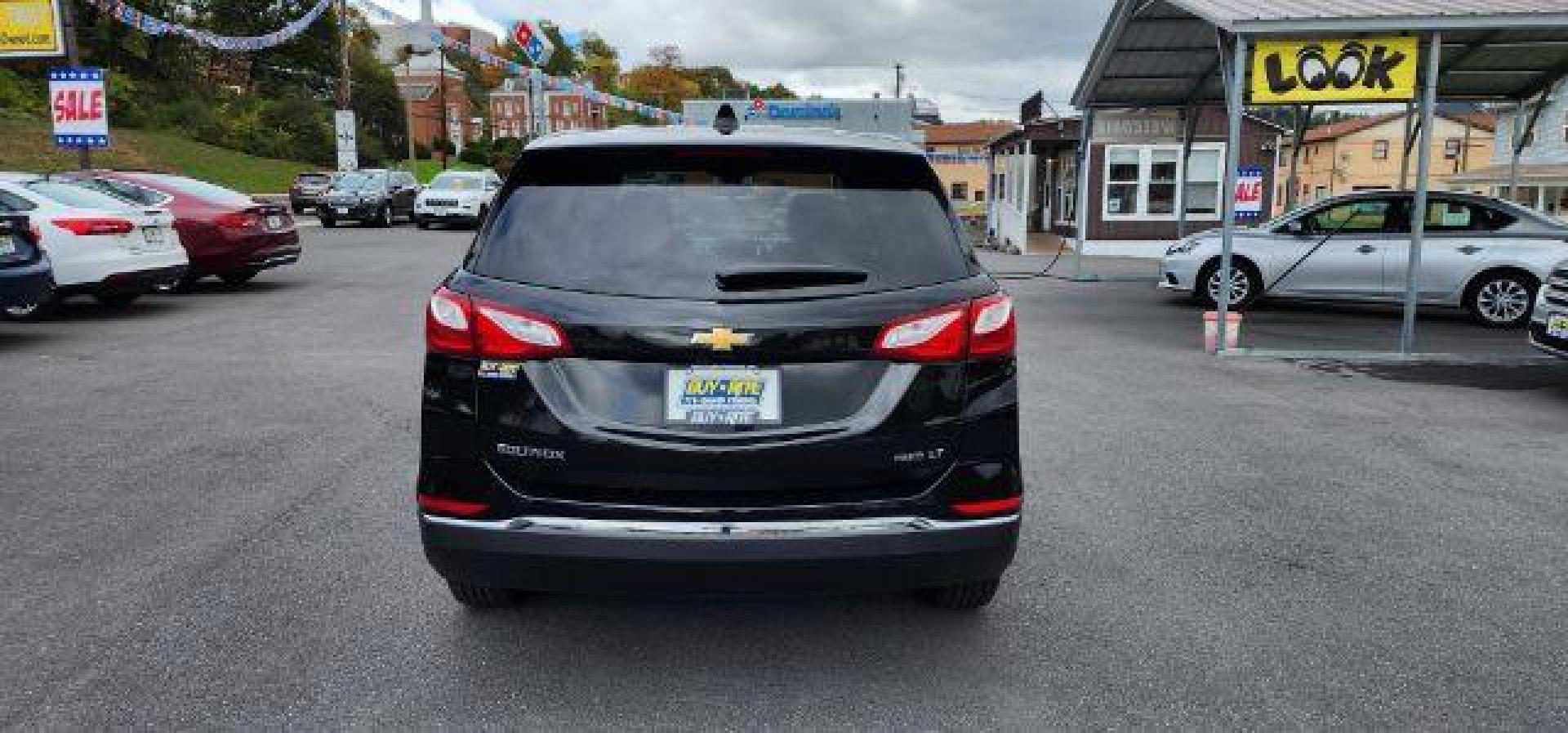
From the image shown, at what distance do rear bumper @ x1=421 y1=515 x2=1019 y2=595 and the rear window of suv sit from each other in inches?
26.4

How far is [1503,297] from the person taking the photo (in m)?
12.7

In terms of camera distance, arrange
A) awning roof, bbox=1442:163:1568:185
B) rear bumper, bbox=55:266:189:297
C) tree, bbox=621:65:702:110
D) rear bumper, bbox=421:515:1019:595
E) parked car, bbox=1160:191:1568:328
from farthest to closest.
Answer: tree, bbox=621:65:702:110
awning roof, bbox=1442:163:1568:185
parked car, bbox=1160:191:1568:328
rear bumper, bbox=55:266:189:297
rear bumper, bbox=421:515:1019:595

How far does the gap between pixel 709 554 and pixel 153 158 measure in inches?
1674

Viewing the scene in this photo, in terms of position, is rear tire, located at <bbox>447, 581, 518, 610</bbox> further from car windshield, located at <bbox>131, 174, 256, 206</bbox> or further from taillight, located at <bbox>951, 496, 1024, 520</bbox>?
car windshield, located at <bbox>131, 174, 256, 206</bbox>

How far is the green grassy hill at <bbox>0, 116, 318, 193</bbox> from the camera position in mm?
33875

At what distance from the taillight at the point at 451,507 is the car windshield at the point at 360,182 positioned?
30.1 metres

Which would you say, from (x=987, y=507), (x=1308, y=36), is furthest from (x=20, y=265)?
(x=1308, y=36)

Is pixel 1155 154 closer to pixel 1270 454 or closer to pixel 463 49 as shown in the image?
pixel 463 49

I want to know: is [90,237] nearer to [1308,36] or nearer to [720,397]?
[720,397]

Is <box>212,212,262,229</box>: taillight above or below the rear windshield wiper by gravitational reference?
above

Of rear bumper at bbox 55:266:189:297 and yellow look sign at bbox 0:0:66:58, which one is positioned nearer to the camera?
rear bumper at bbox 55:266:189:297

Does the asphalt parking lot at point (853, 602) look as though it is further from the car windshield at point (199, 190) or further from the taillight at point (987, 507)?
the car windshield at point (199, 190)

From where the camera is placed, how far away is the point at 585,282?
124 inches

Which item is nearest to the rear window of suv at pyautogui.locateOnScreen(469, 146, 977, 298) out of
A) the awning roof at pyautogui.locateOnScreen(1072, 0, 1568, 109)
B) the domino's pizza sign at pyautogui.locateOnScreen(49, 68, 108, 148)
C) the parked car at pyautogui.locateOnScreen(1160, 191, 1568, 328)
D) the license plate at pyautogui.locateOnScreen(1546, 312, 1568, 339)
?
the license plate at pyautogui.locateOnScreen(1546, 312, 1568, 339)
